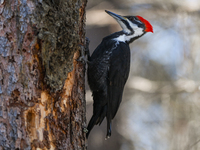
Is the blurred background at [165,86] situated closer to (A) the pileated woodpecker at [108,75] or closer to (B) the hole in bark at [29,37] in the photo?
(A) the pileated woodpecker at [108,75]

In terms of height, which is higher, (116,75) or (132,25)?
(132,25)

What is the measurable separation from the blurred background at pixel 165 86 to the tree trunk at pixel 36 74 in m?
2.87

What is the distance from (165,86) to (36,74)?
3856 millimetres

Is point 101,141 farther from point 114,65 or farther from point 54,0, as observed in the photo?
point 54,0

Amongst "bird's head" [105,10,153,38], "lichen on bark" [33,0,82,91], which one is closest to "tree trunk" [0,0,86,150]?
"lichen on bark" [33,0,82,91]

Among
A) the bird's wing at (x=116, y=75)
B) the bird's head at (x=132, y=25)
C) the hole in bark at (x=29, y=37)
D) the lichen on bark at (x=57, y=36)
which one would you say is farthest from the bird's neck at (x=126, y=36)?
the hole in bark at (x=29, y=37)

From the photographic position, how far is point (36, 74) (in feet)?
4.71

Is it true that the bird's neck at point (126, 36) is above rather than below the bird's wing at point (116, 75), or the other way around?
above

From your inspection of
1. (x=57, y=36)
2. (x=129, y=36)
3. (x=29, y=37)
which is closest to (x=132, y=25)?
(x=129, y=36)

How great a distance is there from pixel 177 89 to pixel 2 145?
4110 millimetres

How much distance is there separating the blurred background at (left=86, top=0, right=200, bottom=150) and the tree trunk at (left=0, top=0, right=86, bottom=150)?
2873 mm

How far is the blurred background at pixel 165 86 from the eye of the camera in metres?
4.58

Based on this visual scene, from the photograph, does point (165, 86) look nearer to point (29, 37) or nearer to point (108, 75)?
point (108, 75)

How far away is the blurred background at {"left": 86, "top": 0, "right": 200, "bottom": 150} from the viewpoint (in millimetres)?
4582
